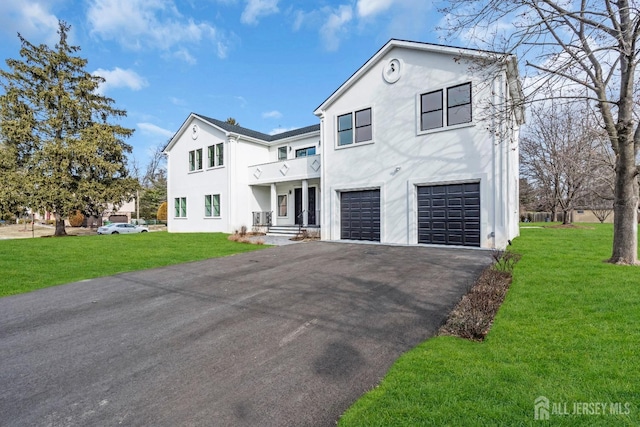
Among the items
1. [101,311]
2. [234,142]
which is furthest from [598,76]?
[234,142]

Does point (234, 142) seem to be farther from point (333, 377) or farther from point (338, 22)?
point (333, 377)

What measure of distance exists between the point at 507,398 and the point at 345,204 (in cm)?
1272

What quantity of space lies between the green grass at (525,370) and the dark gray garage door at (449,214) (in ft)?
20.2

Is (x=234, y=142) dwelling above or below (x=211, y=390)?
above

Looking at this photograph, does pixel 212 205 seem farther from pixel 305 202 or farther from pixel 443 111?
pixel 443 111

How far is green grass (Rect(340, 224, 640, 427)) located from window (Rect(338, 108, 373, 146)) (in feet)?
34.4

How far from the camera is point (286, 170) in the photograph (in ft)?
64.0

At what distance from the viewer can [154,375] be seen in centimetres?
349

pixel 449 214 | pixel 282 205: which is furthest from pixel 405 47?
pixel 282 205

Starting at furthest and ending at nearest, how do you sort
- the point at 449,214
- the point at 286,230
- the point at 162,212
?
the point at 162,212, the point at 286,230, the point at 449,214

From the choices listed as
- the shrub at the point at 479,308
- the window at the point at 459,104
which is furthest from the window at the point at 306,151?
the shrub at the point at 479,308

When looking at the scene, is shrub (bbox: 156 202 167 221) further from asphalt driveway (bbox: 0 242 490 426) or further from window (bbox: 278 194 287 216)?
asphalt driveway (bbox: 0 242 490 426)

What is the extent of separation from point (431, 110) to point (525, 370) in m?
11.3

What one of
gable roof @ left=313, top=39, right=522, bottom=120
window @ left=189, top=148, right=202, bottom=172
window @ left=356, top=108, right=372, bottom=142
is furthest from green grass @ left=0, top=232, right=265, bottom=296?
window @ left=189, top=148, right=202, bottom=172
